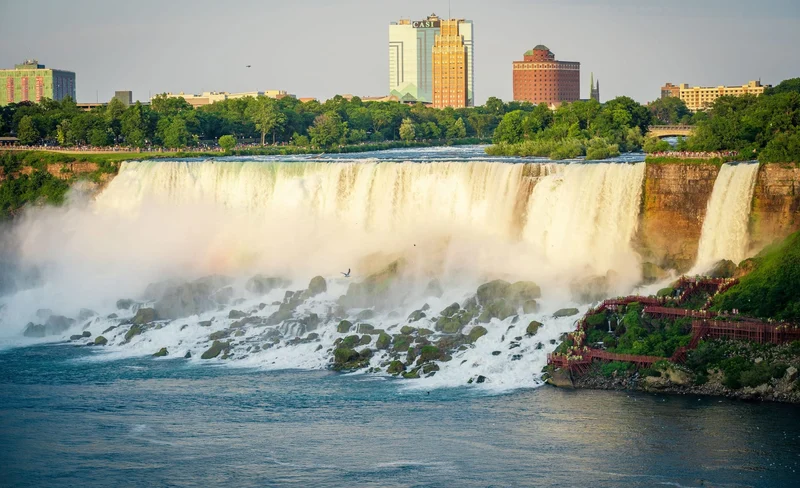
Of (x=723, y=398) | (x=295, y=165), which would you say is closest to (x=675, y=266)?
(x=723, y=398)

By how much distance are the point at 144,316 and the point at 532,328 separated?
1799cm

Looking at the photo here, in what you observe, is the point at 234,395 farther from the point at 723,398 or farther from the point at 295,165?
the point at 295,165

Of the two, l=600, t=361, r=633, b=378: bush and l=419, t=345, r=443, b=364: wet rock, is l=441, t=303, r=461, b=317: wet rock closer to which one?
l=419, t=345, r=443, b=364: wet rock

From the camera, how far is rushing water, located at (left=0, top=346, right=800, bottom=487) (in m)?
33.4

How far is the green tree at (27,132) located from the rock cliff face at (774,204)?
65.9 m

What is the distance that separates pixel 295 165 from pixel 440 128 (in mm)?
Result: 66226

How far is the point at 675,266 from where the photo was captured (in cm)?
5138

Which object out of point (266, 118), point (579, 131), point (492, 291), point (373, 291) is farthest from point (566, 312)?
point (266, 118)

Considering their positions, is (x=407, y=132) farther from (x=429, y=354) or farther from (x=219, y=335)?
(x=429, y=354)

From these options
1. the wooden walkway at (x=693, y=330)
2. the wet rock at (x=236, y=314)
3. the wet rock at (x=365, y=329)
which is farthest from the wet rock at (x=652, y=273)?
the wet rock at (x=236, y=314)

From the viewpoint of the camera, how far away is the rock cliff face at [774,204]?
48.5 meters

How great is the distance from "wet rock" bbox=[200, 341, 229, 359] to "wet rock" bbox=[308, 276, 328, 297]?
6883mm

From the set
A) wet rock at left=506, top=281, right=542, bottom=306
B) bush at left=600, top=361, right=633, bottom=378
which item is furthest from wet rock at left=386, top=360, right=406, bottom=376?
bush at left=600, top=361, right=633, bottom=378

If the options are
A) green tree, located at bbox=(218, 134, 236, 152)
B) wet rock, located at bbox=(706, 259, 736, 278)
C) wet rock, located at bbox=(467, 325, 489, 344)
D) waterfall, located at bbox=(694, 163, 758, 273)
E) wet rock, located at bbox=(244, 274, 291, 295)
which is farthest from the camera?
green tree, located at bbox=(218, 134, 236, 152)
